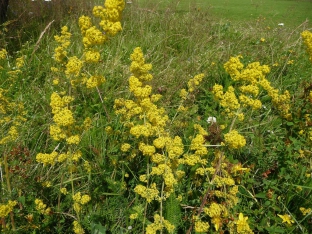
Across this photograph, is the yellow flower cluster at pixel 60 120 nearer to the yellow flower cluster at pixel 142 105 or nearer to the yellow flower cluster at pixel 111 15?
the yellow flower cluster at pixel 142 105

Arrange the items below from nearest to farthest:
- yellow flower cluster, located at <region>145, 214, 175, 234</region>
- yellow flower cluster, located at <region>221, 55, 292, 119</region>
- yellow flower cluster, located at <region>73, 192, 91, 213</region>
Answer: yellow flower cluster, located at <region>145, 214, 175, 234</region>
yellow flower cluster, located at <region>73, 192, 91, 213</region>
yellow flower cluster, located at <region>221, 55, 292, 119</region>

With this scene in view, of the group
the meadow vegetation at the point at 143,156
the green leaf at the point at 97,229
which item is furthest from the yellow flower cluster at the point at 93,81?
the green leaf at the point at 97,229

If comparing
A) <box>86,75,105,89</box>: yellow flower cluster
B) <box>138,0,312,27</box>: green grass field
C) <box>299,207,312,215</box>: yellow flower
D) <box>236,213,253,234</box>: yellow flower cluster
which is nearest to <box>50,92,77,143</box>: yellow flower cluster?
<box>86,75,105,89</box>: yellow flower cluster

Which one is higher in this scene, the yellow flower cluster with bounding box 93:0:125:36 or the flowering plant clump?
the yellow flower cluster with bounding box 93:0:125:36

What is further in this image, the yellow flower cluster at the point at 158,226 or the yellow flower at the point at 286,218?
the yellow flower at the point at 286,218

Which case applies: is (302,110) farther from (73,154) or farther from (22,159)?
(22,159)

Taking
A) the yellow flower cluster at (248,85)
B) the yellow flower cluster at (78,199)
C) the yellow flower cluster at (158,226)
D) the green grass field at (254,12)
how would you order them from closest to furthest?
the yellow flower cluster at (158,226), the yellow flower cluster at (78,199), the yellow flower cluster at (248,85), the green grass field at (254,12)

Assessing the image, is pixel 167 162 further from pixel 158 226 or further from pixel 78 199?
pixel 78 199

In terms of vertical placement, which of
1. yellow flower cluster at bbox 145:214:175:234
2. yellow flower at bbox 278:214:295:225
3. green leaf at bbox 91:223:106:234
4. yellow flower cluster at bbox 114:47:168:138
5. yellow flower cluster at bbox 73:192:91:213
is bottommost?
yellow flower at bbox 278:214:295:225

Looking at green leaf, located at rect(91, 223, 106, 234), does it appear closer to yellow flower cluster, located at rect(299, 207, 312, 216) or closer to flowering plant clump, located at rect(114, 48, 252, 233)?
flowering plant clump, located at rect(114, 48, 252, 233)

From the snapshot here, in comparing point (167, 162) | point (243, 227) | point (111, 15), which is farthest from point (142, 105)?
point (243, 227)

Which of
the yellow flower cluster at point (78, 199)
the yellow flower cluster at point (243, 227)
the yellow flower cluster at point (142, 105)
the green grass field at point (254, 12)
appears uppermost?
the green grass field at point (254, 12)

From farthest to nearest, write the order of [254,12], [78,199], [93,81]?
[254,12] → [93,81] → [78,199]

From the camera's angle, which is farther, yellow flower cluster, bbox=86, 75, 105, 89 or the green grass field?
the green grass field
